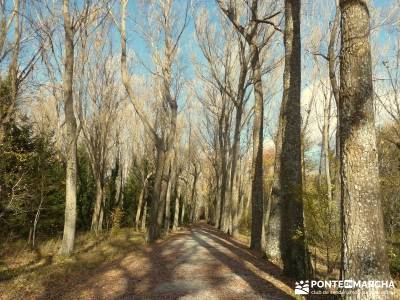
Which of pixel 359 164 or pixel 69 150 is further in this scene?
pixel 69 150

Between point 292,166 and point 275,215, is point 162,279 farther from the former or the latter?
point 292,166

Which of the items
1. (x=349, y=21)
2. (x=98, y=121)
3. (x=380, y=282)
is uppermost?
(x=98, y=121)

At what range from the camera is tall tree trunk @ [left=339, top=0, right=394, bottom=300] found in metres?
4.00

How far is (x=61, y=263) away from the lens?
1019 centimetres

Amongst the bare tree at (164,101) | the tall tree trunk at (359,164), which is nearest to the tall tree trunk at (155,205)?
the bare tree at (164,101)

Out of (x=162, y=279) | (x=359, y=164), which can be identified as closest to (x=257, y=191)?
(x=162, y=279)

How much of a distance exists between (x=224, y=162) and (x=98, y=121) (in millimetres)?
8203

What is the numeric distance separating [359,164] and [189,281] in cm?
386

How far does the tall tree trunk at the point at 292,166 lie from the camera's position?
21.6 feet

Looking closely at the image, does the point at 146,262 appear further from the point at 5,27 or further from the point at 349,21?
the point at 5,27

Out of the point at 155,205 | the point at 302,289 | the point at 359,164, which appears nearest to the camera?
the point at 359,164

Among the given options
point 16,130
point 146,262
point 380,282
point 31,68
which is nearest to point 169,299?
point 380,282

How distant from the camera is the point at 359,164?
4113 mm

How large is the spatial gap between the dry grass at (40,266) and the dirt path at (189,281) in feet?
2.42
